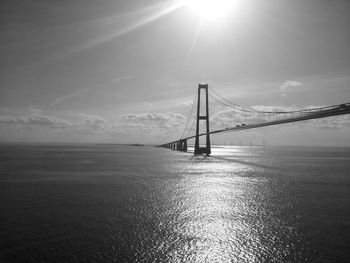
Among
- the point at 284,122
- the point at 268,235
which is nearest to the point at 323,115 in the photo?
the point at 284,122

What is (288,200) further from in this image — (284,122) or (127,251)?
(284,122)

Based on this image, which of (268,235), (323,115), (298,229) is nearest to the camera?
(268,235)

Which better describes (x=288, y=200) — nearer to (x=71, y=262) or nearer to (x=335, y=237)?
(x=335, y=237)

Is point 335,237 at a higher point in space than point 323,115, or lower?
lower

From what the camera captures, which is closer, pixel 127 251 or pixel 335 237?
pixel 127 251

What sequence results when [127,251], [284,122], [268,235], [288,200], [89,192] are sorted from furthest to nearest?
1. [284,122]
2. [89,192]
3. [288,200]
4. [268,235]
5. [127,251]

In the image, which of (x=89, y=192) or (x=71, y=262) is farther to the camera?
(x=89, y=192)

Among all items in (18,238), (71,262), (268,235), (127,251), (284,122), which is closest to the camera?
(71,262)

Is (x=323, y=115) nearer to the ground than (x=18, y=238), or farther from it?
farther from it

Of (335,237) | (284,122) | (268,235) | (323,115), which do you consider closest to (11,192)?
(268,235)
